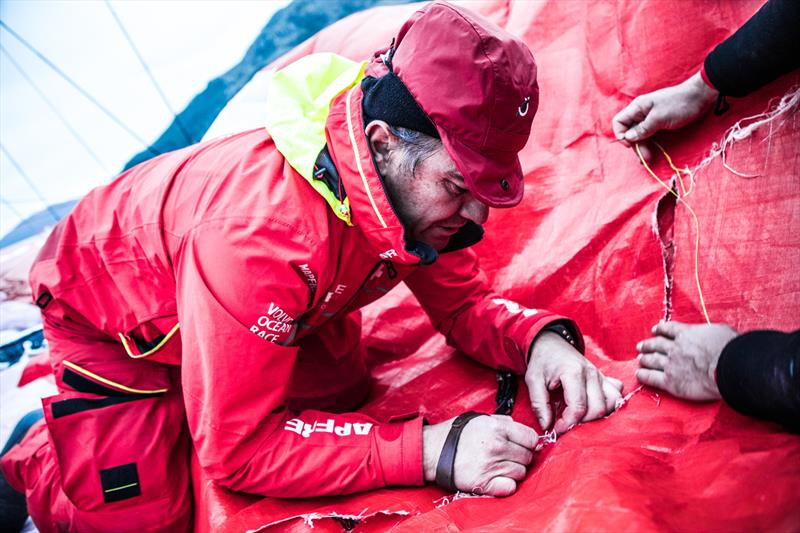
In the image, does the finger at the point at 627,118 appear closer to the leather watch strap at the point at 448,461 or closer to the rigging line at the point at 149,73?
the leather watch strap at the point at 448,461

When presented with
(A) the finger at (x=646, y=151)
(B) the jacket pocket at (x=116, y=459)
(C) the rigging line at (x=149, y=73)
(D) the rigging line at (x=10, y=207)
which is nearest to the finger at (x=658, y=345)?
(A) the finger at (x=646, y=151)

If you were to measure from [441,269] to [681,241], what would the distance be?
0.53 m

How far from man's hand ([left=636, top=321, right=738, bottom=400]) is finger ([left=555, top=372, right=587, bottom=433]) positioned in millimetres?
106

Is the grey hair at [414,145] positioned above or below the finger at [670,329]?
above

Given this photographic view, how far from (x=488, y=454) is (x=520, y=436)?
73 mm

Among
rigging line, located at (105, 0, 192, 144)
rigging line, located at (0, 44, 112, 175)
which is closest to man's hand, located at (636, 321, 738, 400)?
rigging line, located at (105, 0, 192, 144)

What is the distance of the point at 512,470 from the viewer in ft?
3.49

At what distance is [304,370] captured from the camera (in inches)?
65.4

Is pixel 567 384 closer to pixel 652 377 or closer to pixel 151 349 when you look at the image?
pixel 652 377

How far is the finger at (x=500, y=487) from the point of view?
41.0 inches

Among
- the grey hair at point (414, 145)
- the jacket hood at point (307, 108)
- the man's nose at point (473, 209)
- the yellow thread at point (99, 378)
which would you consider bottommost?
the yellow thread at point (99, 378)

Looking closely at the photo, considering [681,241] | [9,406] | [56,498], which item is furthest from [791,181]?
[9,406]

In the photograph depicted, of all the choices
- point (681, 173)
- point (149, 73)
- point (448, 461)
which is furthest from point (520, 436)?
point (149, 73)

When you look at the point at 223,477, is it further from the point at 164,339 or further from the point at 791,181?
the point at 791,181
